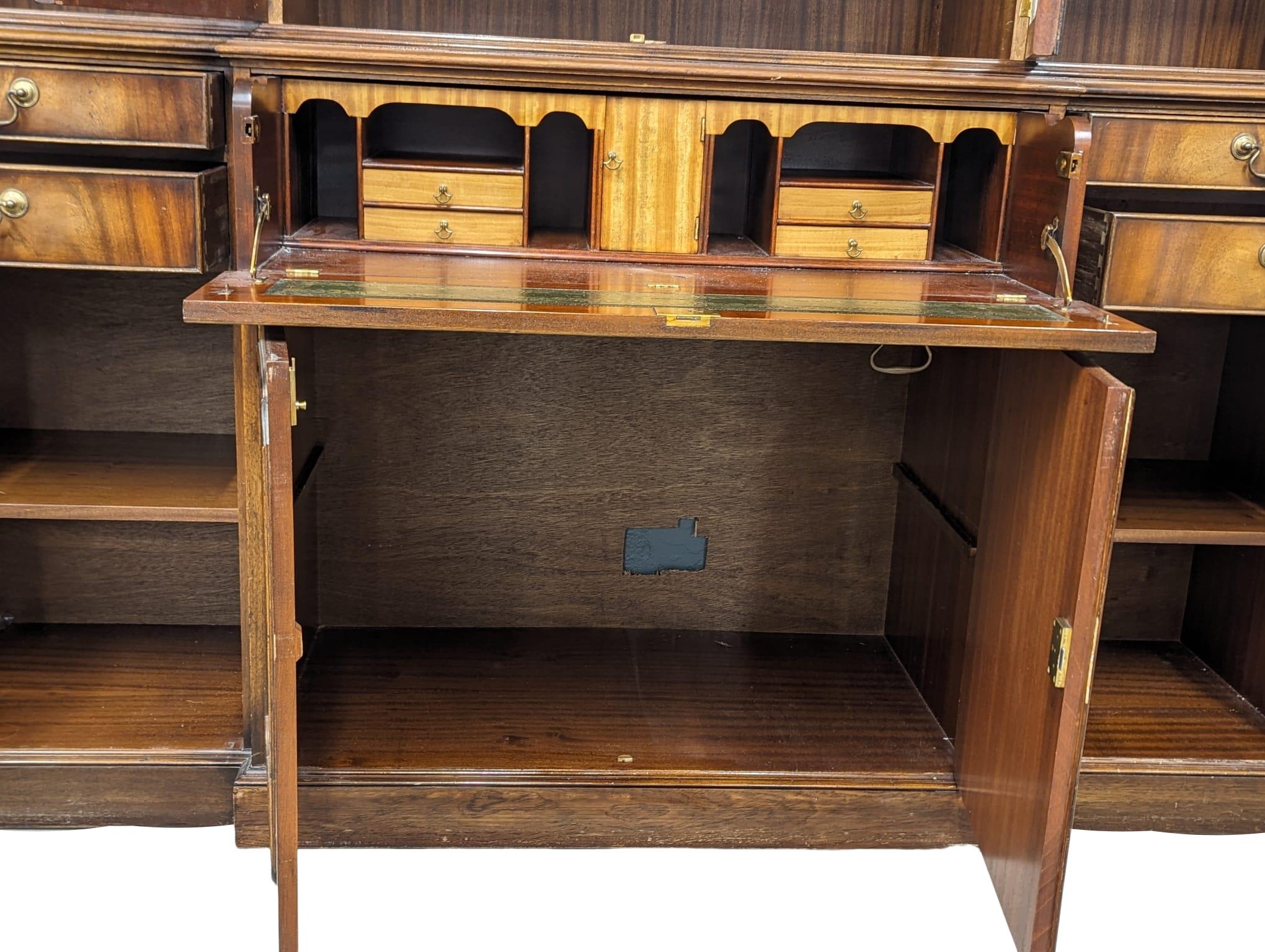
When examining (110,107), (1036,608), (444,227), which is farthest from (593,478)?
(110,107)

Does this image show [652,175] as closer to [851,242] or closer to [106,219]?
[851,242]

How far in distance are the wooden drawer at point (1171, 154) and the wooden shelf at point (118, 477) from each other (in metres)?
1.54

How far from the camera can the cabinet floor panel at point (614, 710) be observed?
2.20 m

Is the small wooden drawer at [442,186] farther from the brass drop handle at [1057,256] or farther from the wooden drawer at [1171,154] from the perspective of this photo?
the wooden drawer at [1171,154]

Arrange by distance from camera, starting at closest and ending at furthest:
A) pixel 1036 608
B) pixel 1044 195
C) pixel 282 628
A: pixel 282 628 < pixel 1036 608 < pixel 1044 195

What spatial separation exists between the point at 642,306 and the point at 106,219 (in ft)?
2.78

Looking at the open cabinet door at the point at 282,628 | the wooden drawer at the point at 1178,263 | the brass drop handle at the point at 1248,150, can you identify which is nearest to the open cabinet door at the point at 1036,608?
the wooden drawer at the point at 1178,263

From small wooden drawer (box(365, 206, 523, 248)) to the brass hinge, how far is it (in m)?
0.87

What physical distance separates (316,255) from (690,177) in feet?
2.07

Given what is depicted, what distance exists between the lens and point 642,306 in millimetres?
1733

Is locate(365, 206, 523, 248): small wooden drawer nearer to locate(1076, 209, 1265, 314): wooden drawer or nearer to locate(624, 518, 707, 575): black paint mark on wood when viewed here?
locate(624, 518, 707, 575): black paint mark on wood

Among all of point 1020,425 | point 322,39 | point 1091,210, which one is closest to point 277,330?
point 322,39

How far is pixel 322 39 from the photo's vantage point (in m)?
1.97

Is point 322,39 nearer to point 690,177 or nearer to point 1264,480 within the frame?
point 690,177
